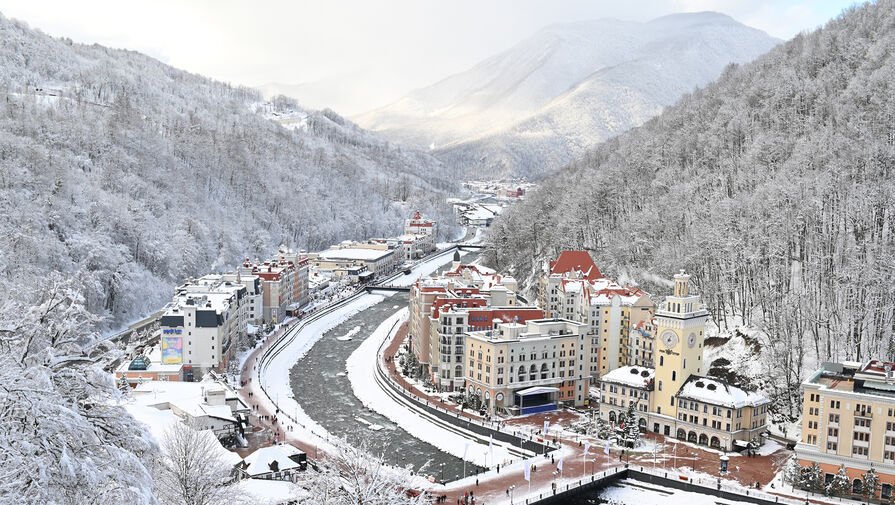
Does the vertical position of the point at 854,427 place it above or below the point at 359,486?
below

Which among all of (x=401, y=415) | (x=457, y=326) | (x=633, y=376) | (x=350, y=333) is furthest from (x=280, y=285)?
(x=633, y=376)

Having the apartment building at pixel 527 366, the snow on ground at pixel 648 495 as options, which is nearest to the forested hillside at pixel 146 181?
the apartment building at pixel 527 366

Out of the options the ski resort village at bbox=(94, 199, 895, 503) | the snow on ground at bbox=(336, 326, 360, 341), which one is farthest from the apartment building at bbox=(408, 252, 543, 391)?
the snow on ground at bbox=(336, 326, 360, 341)

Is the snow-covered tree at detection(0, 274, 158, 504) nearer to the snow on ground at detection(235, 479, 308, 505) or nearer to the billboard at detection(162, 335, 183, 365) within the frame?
the snow on ground at detection(235, 479, 308, 505)

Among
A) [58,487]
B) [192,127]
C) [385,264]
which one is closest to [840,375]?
[58,487]

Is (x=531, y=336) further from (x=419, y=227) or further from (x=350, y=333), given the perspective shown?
(x=419, y=227)
